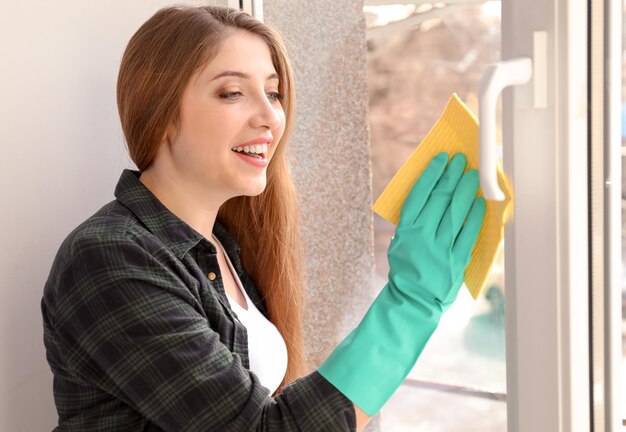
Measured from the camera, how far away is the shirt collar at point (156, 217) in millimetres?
1391

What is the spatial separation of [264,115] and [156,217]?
24cm

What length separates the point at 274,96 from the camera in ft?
5.05

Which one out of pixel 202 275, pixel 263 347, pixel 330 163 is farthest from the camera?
pixel 330 163

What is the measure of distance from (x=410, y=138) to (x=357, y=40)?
0.22 metres

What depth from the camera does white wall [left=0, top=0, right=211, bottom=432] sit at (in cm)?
140

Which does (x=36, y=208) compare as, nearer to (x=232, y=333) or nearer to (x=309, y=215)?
(x=232, y=333)

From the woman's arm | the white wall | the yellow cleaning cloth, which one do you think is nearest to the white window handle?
the yellow cleaning cloth

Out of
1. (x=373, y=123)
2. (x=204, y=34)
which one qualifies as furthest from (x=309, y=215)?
(x=204, y=34)

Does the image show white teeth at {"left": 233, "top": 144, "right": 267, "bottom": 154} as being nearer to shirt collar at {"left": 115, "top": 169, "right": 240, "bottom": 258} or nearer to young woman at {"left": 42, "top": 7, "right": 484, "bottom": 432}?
young woman at {"left": 42, "top": 7, "right": 484, "bottom": 432}

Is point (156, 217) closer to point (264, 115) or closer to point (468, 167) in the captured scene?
point (264, 115)

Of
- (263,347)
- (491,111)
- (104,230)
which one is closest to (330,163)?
(263,347)

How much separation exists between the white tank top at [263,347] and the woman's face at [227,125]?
0.22 m

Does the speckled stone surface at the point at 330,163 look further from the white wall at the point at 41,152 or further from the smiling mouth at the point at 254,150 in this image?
the white wall at the point at 41,152

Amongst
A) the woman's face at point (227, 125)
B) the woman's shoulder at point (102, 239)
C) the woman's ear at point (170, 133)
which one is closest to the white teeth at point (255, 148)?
the woman's face at point (227, 125)
